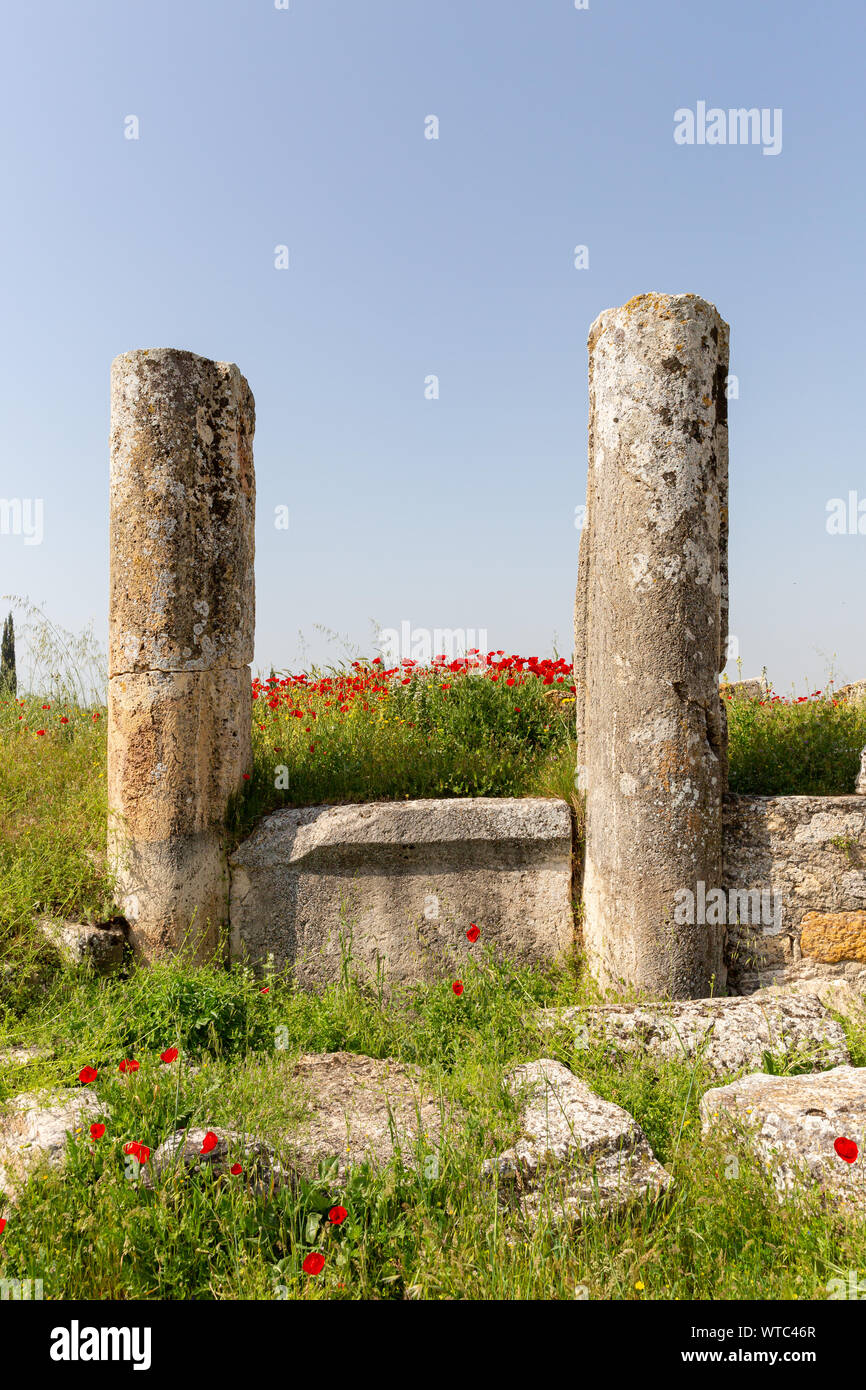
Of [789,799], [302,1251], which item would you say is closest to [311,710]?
[789,799]

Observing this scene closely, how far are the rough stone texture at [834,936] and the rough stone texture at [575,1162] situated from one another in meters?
2.03

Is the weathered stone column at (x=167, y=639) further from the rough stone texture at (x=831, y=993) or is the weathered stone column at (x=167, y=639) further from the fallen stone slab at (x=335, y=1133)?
the rough stone texture at (x=831, y=993)

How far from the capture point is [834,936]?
473cm

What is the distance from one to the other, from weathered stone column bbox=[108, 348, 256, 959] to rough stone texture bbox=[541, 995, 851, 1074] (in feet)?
7.35

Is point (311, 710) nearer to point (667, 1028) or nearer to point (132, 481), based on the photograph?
point (132, 481)

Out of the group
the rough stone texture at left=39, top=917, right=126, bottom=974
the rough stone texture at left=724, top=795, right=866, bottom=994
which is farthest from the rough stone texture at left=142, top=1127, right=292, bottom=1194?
the rough stone texture at left=724, top=795, right=866, bottom=994

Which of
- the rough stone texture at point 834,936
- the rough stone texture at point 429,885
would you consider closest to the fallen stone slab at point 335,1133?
the rough stone texture at point 429,885

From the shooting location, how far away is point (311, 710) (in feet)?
22.9

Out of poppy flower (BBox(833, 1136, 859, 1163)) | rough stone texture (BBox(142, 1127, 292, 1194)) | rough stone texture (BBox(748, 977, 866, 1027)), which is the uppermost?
poppy flower (BBox(833, 1136, 859, 1163))

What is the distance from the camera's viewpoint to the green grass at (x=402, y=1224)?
258 cm

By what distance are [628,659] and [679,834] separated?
3.06 ft

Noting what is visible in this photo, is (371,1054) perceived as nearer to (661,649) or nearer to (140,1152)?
(140,1152)

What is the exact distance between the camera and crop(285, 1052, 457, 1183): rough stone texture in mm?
3051

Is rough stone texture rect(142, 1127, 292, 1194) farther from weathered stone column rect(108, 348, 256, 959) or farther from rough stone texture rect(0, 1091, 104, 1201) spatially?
weathered stone column rect(108, 348, 256, 959)
